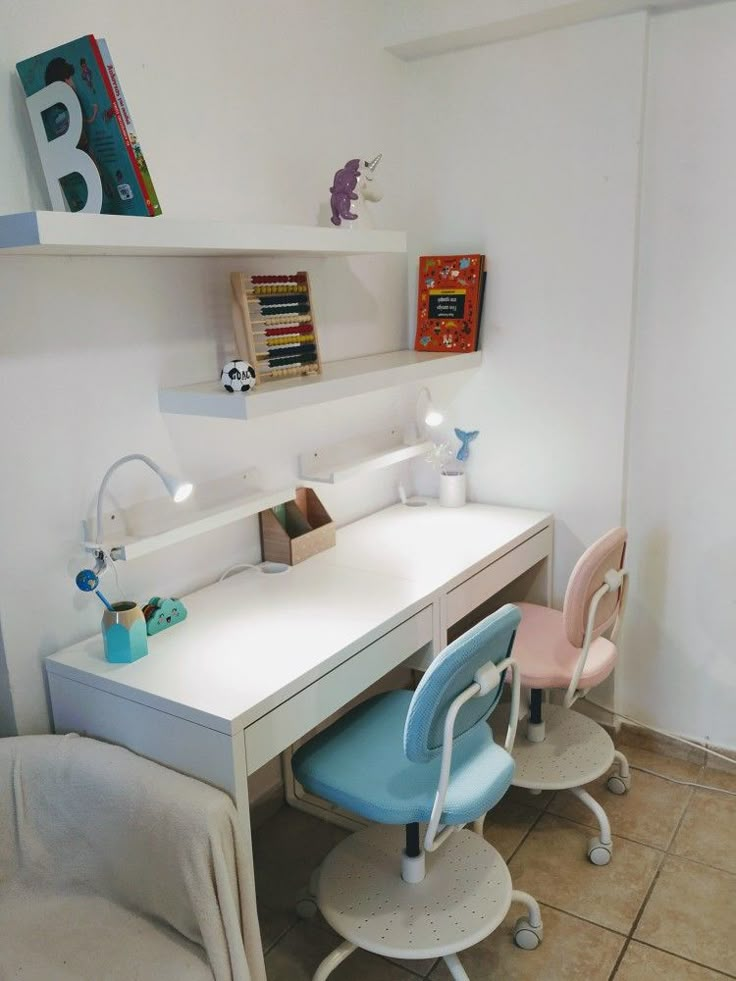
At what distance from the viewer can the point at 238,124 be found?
2238 mm

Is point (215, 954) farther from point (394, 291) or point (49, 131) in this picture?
point (394, 291)

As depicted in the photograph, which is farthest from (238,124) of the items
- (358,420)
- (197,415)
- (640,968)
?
(640,968)

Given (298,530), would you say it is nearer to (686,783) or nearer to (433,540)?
(433,540)

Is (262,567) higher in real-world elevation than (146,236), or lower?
lower

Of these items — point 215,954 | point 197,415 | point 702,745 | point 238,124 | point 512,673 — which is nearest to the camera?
point 215,954

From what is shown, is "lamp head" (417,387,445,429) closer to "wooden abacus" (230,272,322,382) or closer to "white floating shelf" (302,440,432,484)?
"white floating shelf" (302,440,432,484)

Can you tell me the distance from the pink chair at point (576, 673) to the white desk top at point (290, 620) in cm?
30

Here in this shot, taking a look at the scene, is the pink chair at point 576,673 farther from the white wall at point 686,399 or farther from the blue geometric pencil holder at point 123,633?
the blue geometric pencil holder at point 123,633

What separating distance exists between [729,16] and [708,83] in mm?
171

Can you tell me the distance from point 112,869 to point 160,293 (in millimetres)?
1292

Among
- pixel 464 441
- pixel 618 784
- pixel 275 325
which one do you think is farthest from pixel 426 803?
pixel 464 441

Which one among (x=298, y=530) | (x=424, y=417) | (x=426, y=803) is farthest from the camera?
(x=424, y=417)

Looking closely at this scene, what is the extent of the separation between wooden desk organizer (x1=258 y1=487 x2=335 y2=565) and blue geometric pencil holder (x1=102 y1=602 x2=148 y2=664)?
64cm

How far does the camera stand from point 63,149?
170cm
